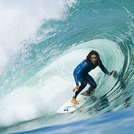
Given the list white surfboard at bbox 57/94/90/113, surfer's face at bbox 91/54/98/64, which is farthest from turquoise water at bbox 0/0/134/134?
surfer's face at bbox 91/54/98/64

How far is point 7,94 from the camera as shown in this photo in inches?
462

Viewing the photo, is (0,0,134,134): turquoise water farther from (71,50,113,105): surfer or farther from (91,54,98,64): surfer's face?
(91,54,98,64): surfer's face

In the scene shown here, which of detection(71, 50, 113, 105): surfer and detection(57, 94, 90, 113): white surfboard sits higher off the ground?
detection(71, 50, 113, 105): surfer

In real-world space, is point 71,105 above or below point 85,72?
below

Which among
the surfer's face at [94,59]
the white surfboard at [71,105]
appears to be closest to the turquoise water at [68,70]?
the white surfboard at [71,105]

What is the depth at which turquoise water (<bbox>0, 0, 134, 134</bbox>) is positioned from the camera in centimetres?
782

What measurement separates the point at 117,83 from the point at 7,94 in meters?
4.08

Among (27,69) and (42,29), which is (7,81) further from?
(42,29)

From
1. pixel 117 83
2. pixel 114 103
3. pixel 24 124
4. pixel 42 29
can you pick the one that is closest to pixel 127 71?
pixel 117 83

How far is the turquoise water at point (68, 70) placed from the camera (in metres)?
7.82

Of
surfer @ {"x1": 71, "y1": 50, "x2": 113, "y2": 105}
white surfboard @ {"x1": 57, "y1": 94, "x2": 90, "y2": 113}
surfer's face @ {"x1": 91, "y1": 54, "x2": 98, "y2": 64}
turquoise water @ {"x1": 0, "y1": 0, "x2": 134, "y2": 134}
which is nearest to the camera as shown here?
turquoise water @ {"x1": 0, "y1": 0, "x2": 134, "y2": 134}

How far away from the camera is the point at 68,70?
441 inches

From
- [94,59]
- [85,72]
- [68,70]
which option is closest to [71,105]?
[85,72]

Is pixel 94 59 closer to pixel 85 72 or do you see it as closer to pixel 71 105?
pixel 85 72
